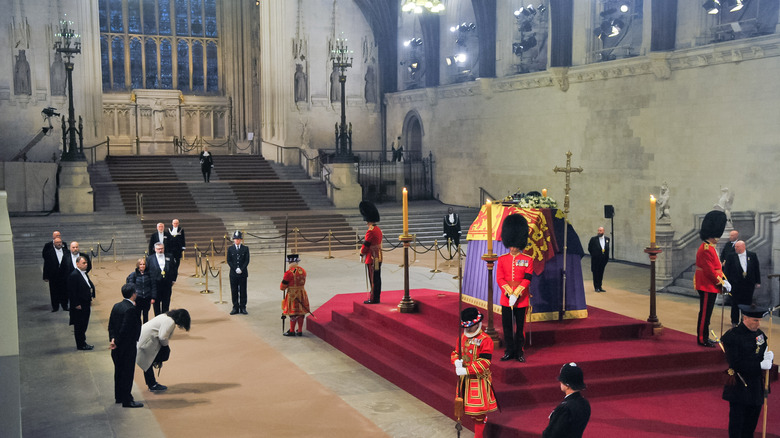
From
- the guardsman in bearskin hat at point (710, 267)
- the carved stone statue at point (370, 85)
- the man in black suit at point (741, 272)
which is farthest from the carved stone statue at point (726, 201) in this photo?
the carved stone statue at point (370, 85)

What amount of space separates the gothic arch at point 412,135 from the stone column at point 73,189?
527 inches

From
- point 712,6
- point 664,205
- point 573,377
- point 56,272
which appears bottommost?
point 56,272

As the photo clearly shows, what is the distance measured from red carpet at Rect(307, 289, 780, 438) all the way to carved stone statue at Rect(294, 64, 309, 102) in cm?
2348

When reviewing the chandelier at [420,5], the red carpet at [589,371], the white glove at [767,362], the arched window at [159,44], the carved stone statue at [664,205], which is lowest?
the red carpet at [589,371]

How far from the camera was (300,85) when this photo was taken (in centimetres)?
3322

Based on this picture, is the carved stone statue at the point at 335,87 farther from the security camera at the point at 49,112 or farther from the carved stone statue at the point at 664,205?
the carved stone statue at the point at 664,205

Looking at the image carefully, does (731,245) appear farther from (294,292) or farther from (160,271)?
(160,271)

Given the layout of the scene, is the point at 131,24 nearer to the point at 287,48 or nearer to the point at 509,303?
the point at 287,48

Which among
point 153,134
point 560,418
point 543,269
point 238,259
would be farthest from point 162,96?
point 560,418

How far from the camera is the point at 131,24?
1451 inches

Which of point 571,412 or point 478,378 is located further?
point 478,378

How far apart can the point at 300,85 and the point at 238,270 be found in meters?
21.0

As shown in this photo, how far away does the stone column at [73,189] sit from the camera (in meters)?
25.1

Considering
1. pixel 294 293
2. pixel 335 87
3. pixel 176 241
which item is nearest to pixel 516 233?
pixel 294 293
